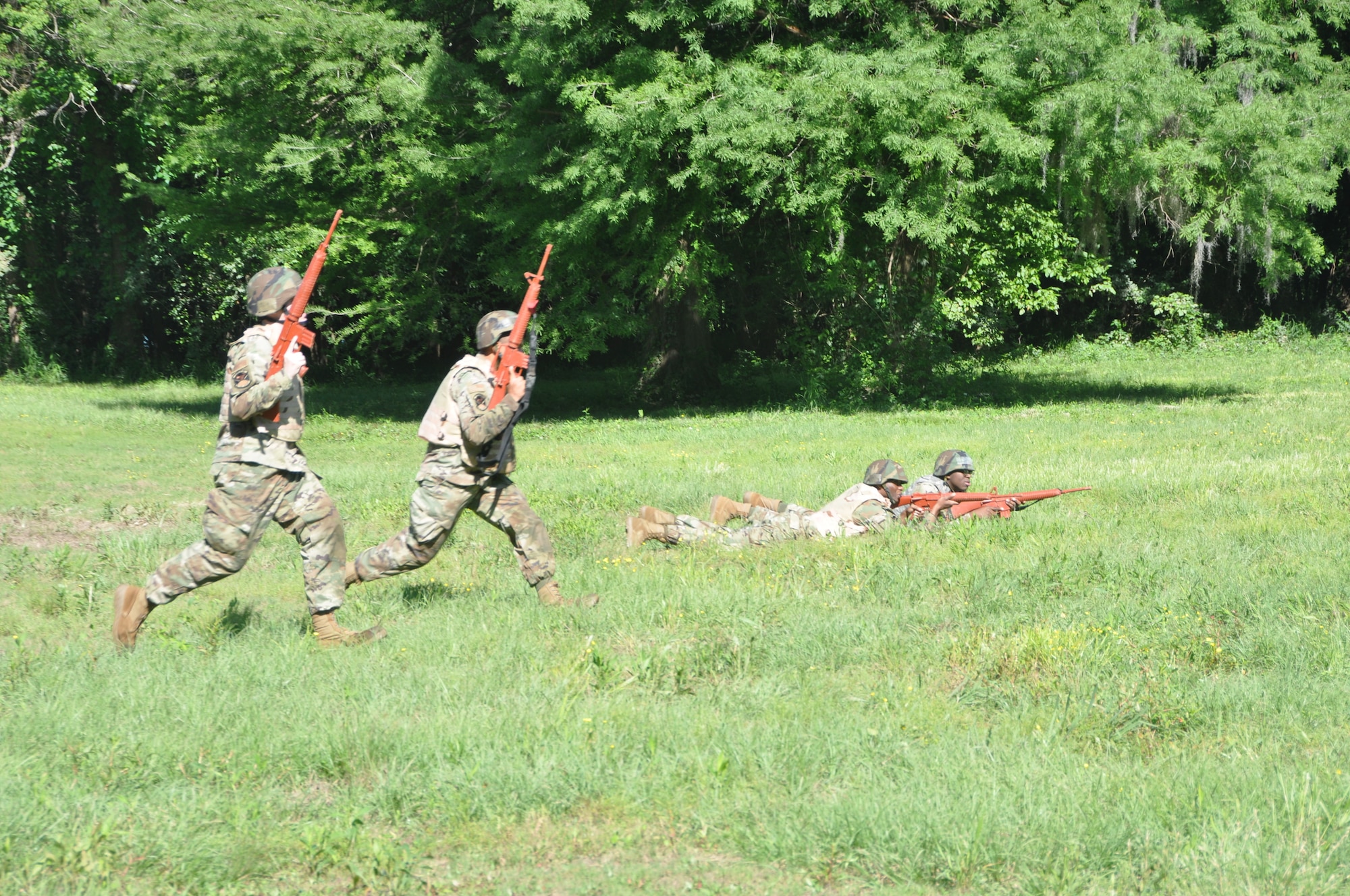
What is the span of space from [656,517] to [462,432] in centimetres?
307

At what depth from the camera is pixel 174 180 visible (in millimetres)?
31719

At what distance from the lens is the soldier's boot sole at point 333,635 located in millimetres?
7082

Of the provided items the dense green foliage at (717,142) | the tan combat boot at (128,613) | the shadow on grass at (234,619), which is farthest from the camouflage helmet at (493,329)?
the dense green foliage at (717,142)

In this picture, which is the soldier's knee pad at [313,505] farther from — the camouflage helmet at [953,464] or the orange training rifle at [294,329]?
the camouflage helmet at [953,464]

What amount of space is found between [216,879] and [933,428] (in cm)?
1450

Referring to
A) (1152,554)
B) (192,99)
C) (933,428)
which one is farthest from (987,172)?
(192,99)

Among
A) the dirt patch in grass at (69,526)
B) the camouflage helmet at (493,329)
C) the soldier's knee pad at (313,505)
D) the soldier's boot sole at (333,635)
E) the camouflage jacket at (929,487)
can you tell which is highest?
the camouflage helmet at (493,329)

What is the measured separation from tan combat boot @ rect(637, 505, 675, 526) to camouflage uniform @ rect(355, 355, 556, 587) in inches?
98.5

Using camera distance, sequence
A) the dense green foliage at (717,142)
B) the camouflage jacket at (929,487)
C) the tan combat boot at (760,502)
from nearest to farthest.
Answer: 1. the camouflage jacket at (929,487)
2. the tan combat boot at (760,502)
3. the dense green foliage at (717,142)

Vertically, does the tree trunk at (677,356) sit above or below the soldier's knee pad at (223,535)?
above

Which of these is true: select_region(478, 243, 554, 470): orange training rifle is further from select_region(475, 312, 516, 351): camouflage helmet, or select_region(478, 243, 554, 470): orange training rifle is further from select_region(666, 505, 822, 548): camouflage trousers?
select_region(666, 505, 822, 548): camouflage trousers

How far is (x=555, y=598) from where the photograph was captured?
788cm

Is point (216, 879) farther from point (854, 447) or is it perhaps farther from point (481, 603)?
point (854, 447)

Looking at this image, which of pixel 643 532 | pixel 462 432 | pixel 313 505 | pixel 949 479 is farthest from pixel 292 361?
pixel 949 479
